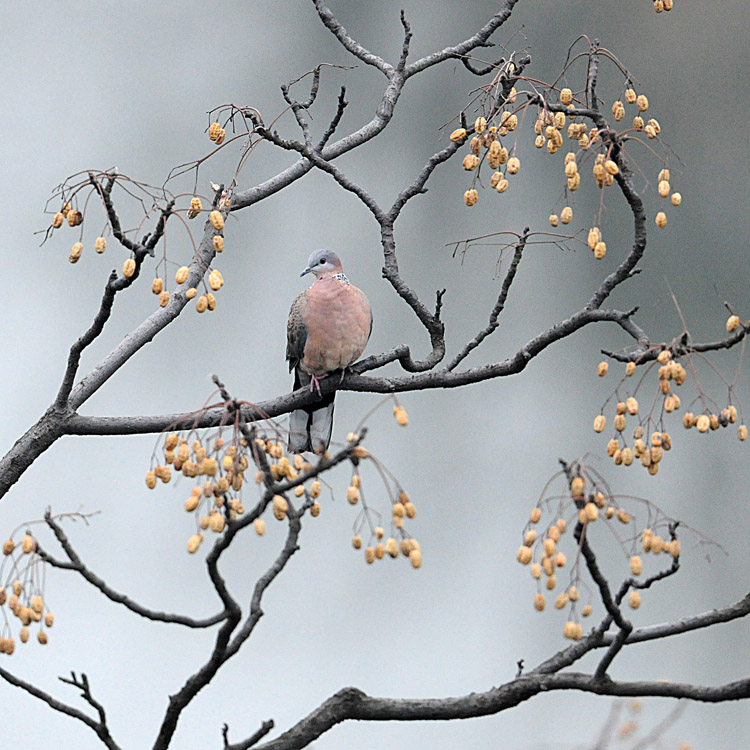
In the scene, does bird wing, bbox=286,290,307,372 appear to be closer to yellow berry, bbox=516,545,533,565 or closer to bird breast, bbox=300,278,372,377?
bird breast, bbox=300,278,372,377

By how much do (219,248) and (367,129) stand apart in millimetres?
722

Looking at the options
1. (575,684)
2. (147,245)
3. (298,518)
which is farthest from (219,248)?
(575,684)

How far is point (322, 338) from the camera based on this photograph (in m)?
2.28

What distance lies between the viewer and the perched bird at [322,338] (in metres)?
2.29

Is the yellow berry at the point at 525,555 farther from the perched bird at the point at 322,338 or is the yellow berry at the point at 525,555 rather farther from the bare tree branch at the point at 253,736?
the perched bird at the point at 322,338

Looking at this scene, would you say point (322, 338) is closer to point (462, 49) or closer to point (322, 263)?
point (322, 263)

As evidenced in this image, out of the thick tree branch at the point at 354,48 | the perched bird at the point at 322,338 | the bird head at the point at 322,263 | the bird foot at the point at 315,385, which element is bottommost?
the bird foot at the point at 315,385

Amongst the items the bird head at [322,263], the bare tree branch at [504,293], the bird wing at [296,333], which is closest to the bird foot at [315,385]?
the bird wing at [296,333]

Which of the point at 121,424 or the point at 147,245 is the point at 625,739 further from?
the point at 147,245

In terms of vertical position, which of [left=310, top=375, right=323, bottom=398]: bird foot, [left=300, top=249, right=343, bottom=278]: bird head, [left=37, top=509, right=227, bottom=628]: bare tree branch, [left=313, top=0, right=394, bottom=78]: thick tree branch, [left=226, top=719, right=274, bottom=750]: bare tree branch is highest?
[left=313, top=0, right=394, bottom=78]: thick tree branch

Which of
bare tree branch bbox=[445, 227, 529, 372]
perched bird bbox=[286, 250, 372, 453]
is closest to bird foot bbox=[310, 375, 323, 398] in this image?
perched bird bbox=[286, 250, 372, 453]

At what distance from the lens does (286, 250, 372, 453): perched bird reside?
7.50 ft

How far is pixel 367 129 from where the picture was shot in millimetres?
2367

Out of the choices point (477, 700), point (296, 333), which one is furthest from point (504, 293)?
point (477, 700)
